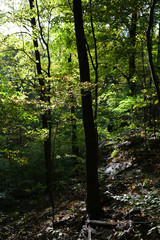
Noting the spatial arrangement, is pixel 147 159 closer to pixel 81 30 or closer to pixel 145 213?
pixel 145 213

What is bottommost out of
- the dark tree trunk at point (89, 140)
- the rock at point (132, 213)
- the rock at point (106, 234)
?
the rock at point (106, 234)

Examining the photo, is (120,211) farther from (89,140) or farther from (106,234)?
(89,140)

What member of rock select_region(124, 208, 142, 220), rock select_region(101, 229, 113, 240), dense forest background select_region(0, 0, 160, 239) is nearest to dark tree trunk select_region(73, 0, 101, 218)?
dense forest background select_region(0, 0, 160, 239)

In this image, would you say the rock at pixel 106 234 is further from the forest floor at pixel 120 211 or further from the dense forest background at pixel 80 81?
the dense forest background at pixel 80 81

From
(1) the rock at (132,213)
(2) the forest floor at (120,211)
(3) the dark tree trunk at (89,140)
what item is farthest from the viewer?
(3) the dark tree trunk at (89,140)

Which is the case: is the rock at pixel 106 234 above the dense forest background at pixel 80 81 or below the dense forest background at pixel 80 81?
below

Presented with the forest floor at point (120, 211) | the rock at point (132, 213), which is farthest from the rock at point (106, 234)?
the rock at point (132, 213)

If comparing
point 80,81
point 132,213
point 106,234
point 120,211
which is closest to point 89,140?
point 80,81

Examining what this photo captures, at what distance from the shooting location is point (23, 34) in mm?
9742

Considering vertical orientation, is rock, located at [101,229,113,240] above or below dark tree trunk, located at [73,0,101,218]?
below

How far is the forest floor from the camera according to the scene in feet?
13.0

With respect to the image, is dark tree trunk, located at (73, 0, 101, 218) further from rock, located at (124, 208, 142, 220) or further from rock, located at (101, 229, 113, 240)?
rock, located at (124, 208, 142, 220)

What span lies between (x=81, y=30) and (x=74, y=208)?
6340 mm

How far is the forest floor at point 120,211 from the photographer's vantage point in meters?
3.95
